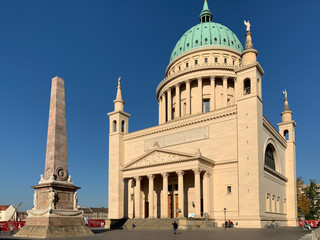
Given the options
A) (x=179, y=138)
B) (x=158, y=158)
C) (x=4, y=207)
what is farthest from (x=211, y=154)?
(x=4, y=207)

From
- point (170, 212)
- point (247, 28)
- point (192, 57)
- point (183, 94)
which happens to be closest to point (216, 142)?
point (170, 212)

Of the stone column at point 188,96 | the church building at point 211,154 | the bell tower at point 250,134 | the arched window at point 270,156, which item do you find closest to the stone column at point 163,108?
the church building at point 211,154

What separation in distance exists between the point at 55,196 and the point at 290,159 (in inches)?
1674

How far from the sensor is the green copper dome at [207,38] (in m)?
66.6

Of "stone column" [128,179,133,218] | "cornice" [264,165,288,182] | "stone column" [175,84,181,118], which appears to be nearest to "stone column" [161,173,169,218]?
"stone column" [128,179,133,218]

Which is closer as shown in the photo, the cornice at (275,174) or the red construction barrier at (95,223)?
the cornice at (275,174)

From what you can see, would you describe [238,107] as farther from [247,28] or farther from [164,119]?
[164,119]

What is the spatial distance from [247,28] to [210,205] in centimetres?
2491

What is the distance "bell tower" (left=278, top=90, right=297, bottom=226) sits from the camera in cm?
5278

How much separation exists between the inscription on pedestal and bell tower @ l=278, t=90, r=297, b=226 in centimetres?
1764

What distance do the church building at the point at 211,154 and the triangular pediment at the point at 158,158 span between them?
0.15 metres

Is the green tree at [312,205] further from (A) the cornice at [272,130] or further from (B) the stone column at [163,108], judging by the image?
(B) the stone column at [163,108]

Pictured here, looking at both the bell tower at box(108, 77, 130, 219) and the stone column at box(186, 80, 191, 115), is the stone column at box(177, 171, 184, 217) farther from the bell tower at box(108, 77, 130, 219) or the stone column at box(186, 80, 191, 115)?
the stone column at box(186, 80, 191, 115)

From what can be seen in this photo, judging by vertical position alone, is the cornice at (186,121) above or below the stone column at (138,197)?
above
